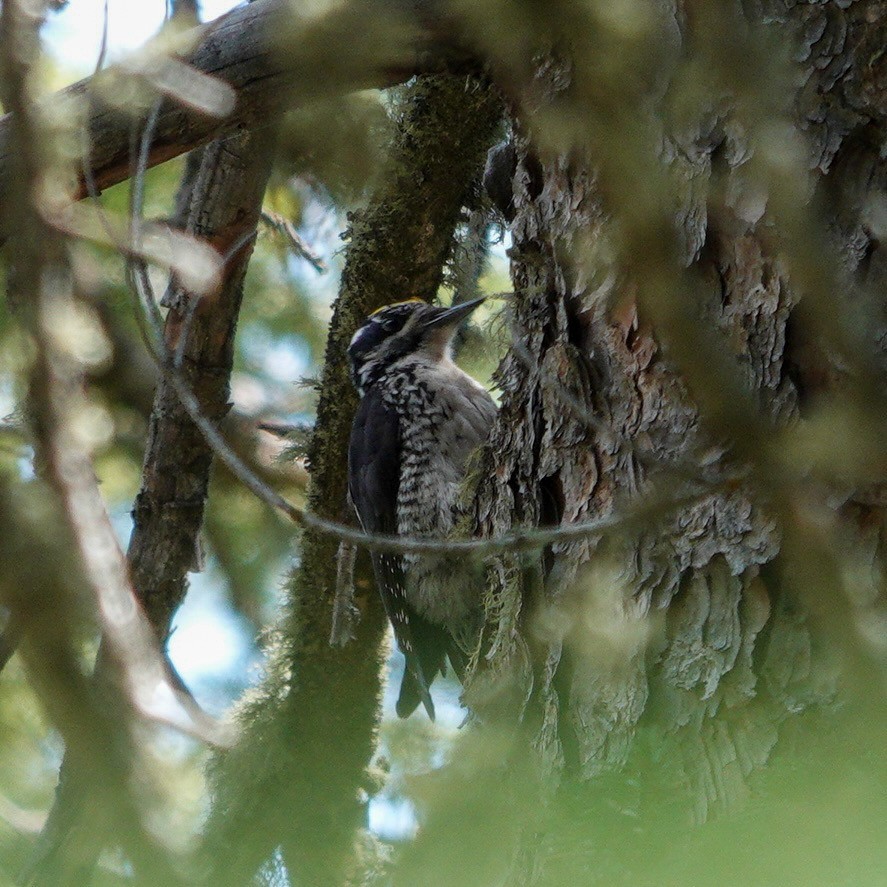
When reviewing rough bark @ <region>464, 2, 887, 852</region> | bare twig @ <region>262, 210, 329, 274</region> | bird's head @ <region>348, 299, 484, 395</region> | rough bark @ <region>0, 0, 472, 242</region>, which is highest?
bare twig @ <region>262, 210, 329, 274</region>

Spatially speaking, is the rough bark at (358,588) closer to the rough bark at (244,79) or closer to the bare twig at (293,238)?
the bare twig at (293,238)

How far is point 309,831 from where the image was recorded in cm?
383

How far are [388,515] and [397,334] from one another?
748mm

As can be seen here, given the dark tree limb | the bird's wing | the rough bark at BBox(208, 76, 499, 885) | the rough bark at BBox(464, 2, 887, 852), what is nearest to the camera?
the rough bark at BBox(464, 2, 887, 852)

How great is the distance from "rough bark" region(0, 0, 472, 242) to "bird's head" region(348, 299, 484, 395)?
3.79ft

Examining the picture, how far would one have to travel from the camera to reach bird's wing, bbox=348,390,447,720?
172 inches

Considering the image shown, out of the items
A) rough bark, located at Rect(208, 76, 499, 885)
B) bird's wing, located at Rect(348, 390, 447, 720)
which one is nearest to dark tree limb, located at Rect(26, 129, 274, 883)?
rough bark, located at Rect(208, 76, 499, 885)

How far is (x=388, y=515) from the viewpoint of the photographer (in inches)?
183

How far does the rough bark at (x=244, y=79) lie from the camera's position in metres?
3.04

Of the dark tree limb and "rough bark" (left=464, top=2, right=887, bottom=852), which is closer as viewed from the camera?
"rough bark" (left=464, top=2, right=887, bottom=852)

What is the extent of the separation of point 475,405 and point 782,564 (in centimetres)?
228

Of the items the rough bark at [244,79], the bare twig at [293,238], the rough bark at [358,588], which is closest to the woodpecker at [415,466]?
the rough bark at [358,588]

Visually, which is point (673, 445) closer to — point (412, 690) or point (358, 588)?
point (358, 588)

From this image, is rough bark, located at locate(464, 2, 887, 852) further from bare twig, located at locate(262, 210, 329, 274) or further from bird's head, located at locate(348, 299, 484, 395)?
bare twig, located at locate(262, 210, 329, 274)
